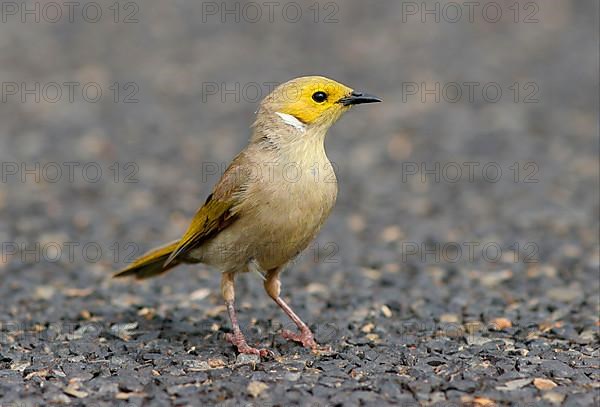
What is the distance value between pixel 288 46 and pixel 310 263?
A: 22.8 ft

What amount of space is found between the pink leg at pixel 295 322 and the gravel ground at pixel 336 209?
13 cm

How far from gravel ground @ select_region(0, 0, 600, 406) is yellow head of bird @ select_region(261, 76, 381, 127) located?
163 cm

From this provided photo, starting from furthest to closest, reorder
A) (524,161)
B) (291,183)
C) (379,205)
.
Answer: (524,161) < (379,205) < (291,183)

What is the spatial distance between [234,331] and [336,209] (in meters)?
4.53

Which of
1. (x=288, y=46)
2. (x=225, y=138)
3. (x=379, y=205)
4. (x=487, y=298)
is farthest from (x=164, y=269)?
(x=288, y=46)

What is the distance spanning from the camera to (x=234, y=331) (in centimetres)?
661

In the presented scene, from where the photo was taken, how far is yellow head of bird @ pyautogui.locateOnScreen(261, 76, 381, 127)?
653cm

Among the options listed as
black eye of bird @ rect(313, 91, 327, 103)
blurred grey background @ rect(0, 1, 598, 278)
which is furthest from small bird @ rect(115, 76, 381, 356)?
blurred grey background @ rect(0, 1, 598, 278)

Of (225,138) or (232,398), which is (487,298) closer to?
(232,398)

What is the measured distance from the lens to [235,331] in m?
6.59

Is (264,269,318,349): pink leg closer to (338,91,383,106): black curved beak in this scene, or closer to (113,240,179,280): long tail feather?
(113,240,179,280): long tail feather

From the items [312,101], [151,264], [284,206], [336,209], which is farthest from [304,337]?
[336,209]

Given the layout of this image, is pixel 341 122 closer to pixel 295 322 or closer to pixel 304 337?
pixel 295 322

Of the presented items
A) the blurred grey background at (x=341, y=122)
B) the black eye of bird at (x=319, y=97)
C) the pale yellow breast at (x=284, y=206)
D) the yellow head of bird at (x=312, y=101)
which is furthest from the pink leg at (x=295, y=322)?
the blurred grey background at (x=341, y=122)
